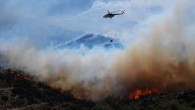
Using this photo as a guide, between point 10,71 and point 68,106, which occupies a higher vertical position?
point 10,71

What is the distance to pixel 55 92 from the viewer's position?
17838cm

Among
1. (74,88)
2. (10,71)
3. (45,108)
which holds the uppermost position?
(10,71)

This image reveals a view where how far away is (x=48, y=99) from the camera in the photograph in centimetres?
16700

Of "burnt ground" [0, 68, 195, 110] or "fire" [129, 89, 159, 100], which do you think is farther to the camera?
"fire" [129, 89, 159, 100]

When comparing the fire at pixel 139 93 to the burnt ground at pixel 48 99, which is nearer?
the burnt ground at pixel 48 99

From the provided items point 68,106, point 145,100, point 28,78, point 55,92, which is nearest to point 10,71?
point 28,78

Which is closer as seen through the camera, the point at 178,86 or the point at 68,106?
the point at 68,106

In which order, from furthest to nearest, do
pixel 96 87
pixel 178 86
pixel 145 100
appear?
1. pixel 96 87
2. pixel 178 86
3. pixel 145 100

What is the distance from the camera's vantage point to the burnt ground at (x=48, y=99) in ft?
426

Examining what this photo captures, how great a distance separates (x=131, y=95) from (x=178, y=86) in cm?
1814

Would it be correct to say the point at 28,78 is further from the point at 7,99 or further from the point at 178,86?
the point at 178,86

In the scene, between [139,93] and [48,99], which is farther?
[48,99]

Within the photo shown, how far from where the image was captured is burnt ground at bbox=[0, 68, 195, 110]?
426 ft

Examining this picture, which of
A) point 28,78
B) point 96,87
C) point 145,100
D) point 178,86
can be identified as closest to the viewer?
point 145,100
